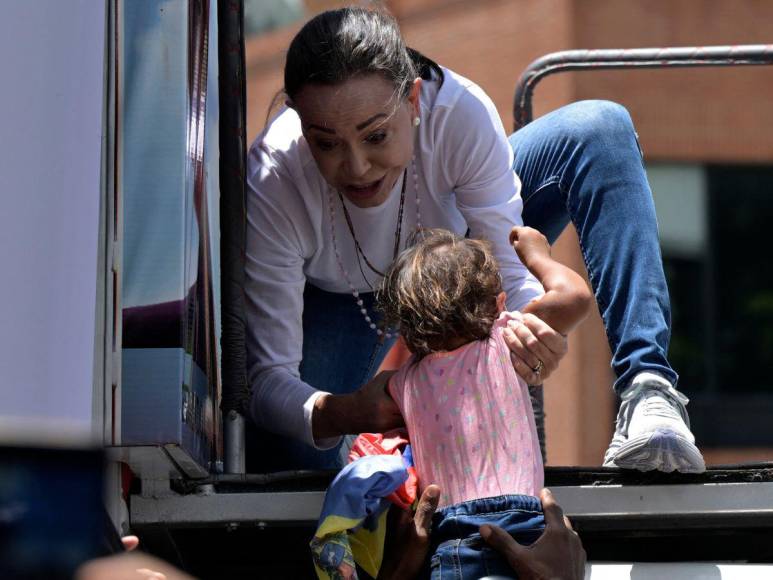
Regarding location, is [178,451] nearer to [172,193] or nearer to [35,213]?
[172,193]

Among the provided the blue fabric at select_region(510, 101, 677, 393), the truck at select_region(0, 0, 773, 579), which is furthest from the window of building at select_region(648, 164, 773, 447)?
the truck at select_region(0, 0, 773, 579)

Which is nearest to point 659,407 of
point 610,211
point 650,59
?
point 610,211

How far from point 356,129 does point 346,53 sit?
16cm

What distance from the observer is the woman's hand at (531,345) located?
7.79 ft

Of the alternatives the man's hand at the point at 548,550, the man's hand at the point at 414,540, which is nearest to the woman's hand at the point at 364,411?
the man's hand at the point at 414,540

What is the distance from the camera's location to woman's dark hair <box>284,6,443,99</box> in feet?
9.41

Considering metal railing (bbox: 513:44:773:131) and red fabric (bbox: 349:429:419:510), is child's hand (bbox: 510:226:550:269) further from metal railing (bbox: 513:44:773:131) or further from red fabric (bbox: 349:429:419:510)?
metal railing (bbox: 513:44:773:131)

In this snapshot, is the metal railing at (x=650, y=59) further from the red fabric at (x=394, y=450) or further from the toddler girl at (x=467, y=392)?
the red fabric at (x=394, y=450)

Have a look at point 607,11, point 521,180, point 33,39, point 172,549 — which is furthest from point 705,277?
point 33,39

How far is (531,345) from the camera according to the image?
237 centimetres

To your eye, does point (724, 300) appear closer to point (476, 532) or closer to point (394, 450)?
point (394, 450)

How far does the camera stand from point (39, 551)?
2.41ft

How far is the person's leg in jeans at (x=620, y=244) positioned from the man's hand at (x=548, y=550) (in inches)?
10.3

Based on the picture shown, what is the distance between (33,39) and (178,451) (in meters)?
0.86
